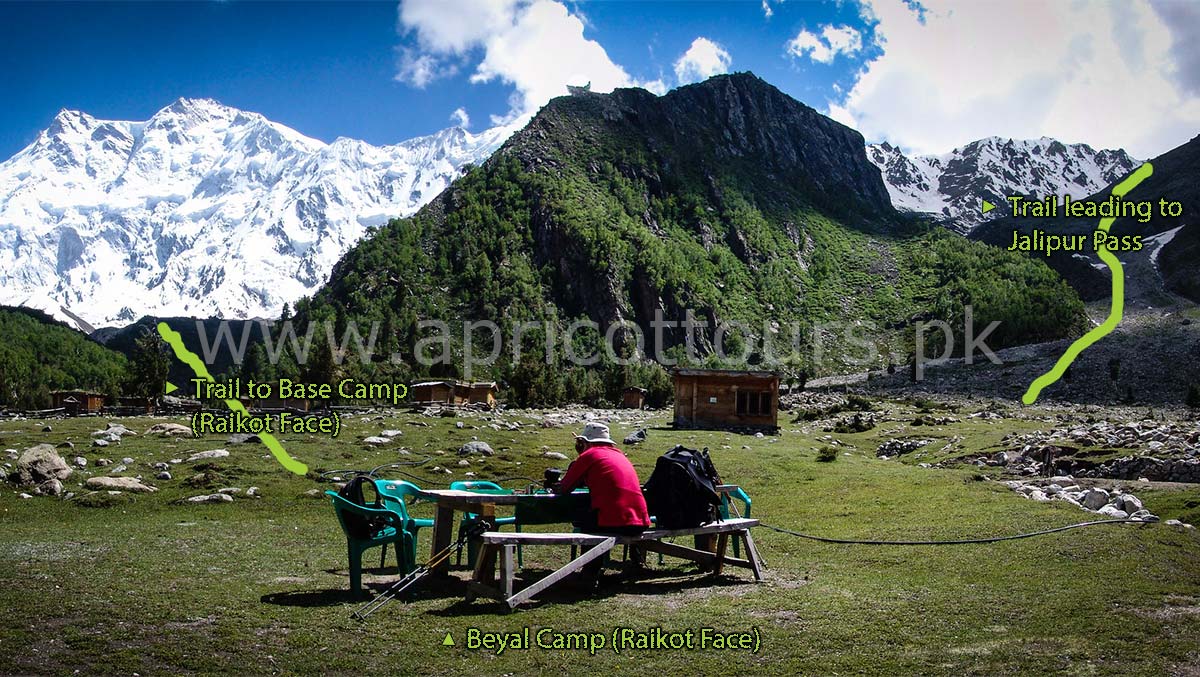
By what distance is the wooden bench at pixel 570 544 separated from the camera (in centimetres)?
921

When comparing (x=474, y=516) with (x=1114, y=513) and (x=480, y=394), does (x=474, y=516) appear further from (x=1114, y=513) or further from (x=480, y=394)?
(x=480, y=394)

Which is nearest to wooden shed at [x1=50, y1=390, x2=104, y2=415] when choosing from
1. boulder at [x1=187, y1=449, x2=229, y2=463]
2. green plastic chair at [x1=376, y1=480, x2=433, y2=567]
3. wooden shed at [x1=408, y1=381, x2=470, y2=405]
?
wooden shed at [x1=408, y1=381, x2=470, y2=405]

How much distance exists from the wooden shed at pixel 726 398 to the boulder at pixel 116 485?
103 ft

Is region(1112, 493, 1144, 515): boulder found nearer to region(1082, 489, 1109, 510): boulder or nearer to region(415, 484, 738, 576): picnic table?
region(1082, 489, 1109, 510): boulder

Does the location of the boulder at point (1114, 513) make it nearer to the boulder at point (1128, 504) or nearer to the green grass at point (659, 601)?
the boulder at point (1128, 504)

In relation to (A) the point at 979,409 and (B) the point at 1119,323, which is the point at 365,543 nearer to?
(A) the point at 979,409

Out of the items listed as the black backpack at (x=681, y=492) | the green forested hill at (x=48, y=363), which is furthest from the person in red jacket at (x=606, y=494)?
the green forested hill at (x=48, y=363)

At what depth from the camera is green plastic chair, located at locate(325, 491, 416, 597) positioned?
9.77 meters

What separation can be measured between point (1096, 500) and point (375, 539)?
12.2 meters

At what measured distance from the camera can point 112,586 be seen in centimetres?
977

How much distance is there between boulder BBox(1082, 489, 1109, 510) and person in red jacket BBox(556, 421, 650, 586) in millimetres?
9227

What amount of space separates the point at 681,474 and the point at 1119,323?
123 metres

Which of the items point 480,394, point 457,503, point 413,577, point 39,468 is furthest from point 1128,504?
point 480,394

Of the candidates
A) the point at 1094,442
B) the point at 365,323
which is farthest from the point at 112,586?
the point at 365,323
